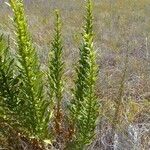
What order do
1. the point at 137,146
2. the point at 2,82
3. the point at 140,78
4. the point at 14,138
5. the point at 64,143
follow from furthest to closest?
the point at 140,78 < the point at 137,146 < the point at 64,143 < the point at 14,138 < the point at 2,82

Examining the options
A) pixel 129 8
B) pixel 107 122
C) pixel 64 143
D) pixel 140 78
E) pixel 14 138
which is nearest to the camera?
pixel 14 138

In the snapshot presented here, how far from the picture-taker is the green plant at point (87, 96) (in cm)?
126

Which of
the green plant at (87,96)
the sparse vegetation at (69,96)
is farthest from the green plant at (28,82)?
the green plant at (87,96)

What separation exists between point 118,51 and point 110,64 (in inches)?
24.8

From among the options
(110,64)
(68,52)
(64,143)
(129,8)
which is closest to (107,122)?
(64,143)

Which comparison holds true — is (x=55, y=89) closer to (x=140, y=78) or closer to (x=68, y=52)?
(x=140, y=78)

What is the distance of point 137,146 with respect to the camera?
7.41 ft

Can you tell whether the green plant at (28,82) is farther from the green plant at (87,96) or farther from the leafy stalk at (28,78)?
the green plant at (87,96)

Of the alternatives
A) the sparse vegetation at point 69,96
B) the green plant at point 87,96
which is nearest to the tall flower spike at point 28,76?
the sparse vegetation at point 69,96

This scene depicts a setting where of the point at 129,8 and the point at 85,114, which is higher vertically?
the point at 85,114

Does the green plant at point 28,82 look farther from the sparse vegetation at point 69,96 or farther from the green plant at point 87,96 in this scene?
the green plant at point 87,96

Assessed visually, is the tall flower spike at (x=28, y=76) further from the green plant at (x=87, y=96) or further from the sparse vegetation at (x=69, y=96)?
the green plant at (x=87, y=96)

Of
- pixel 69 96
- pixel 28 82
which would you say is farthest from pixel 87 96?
pixel 69 96

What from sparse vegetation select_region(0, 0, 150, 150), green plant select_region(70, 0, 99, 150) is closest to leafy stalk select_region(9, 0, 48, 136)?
sparse vegetation select_region(0, 0, 150, 150)
